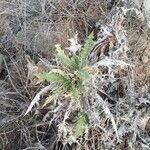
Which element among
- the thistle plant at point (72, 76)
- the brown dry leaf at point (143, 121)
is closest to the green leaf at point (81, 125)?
the thistle plant at point (72, 76)

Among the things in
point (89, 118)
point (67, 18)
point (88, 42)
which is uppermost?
point (67, 18)

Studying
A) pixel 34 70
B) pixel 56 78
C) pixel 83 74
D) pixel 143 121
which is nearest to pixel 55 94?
pixel 56 78

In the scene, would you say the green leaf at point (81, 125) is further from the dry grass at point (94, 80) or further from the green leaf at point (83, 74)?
the green leaf at point (83, 74)

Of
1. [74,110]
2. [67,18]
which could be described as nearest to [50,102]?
[74,110]

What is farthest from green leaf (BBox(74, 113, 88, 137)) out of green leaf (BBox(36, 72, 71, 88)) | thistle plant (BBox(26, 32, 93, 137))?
green leaf (BBox(36, 72, 71, 88))

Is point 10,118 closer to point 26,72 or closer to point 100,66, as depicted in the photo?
point 26,72

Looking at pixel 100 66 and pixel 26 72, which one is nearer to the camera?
pixel 100 66
